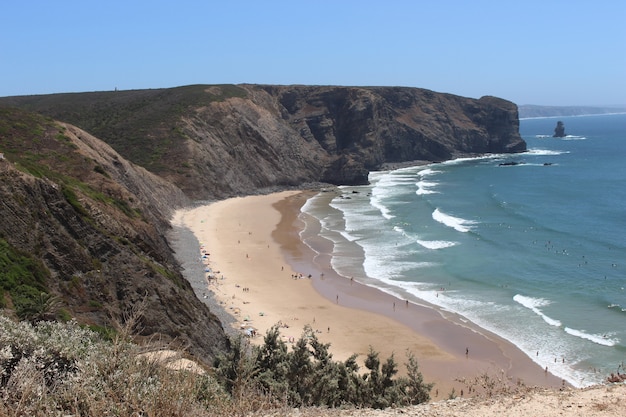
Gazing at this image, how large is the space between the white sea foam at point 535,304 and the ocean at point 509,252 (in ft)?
0.20

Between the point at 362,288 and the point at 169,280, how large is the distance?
16.5 meters

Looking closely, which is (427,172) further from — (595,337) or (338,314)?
(595,337)

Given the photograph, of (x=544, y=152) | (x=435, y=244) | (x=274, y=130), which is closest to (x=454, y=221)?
(x=435, y=244)

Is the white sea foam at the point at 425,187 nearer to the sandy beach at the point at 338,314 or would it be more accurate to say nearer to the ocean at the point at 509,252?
the ocean at the point at 509,252

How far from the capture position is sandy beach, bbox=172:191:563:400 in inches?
1022

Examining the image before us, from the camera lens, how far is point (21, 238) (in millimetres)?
20125

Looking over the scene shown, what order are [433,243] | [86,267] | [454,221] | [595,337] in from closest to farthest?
[86,267] → [595,337] → [433,243] → [454,221]

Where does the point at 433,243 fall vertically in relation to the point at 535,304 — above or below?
above

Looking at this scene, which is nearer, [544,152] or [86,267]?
[86,267]

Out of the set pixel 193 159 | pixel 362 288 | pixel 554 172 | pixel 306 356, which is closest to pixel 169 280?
pixel 306 356

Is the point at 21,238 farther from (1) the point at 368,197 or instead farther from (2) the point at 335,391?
(1) the point at 368,197

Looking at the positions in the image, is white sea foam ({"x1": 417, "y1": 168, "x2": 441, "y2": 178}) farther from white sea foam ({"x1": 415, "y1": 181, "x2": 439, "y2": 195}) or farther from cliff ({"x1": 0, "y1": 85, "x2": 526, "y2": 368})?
white sea foam ({"x1": 415, "y1": 181, "x2": 439, "y2": 195})

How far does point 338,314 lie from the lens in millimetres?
32938

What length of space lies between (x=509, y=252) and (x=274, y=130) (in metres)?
57.8
